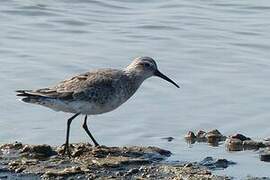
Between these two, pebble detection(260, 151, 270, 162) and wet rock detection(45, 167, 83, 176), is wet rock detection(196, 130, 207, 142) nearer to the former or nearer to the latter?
pebble detection(260, 151, 270, 162)

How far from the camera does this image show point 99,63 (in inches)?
602

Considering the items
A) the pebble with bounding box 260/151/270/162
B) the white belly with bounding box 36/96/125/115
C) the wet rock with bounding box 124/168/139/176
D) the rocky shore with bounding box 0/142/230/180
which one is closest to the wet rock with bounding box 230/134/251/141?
the pebble with bounding box 260/151/270/162

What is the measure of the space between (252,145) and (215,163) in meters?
0.99

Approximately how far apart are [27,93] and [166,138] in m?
2.09

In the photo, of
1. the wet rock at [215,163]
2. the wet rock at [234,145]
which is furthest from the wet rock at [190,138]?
the wet rock at [215,163]

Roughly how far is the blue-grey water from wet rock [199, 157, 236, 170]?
4.4 inches

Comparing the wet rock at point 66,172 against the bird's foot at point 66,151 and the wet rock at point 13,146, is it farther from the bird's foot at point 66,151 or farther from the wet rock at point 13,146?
the wet rock at point 13,146

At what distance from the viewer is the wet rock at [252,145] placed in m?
11.5

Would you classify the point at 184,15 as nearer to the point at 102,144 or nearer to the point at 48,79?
the point at 48,79

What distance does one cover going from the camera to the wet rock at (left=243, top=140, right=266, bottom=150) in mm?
11508

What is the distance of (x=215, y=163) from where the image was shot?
10719mm

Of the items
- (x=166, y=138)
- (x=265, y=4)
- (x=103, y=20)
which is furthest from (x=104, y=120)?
(x=265, y=4)

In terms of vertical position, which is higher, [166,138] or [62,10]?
[62,10]

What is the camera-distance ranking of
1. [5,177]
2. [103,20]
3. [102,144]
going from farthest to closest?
[103,20] → [102,144] → [5,177]
